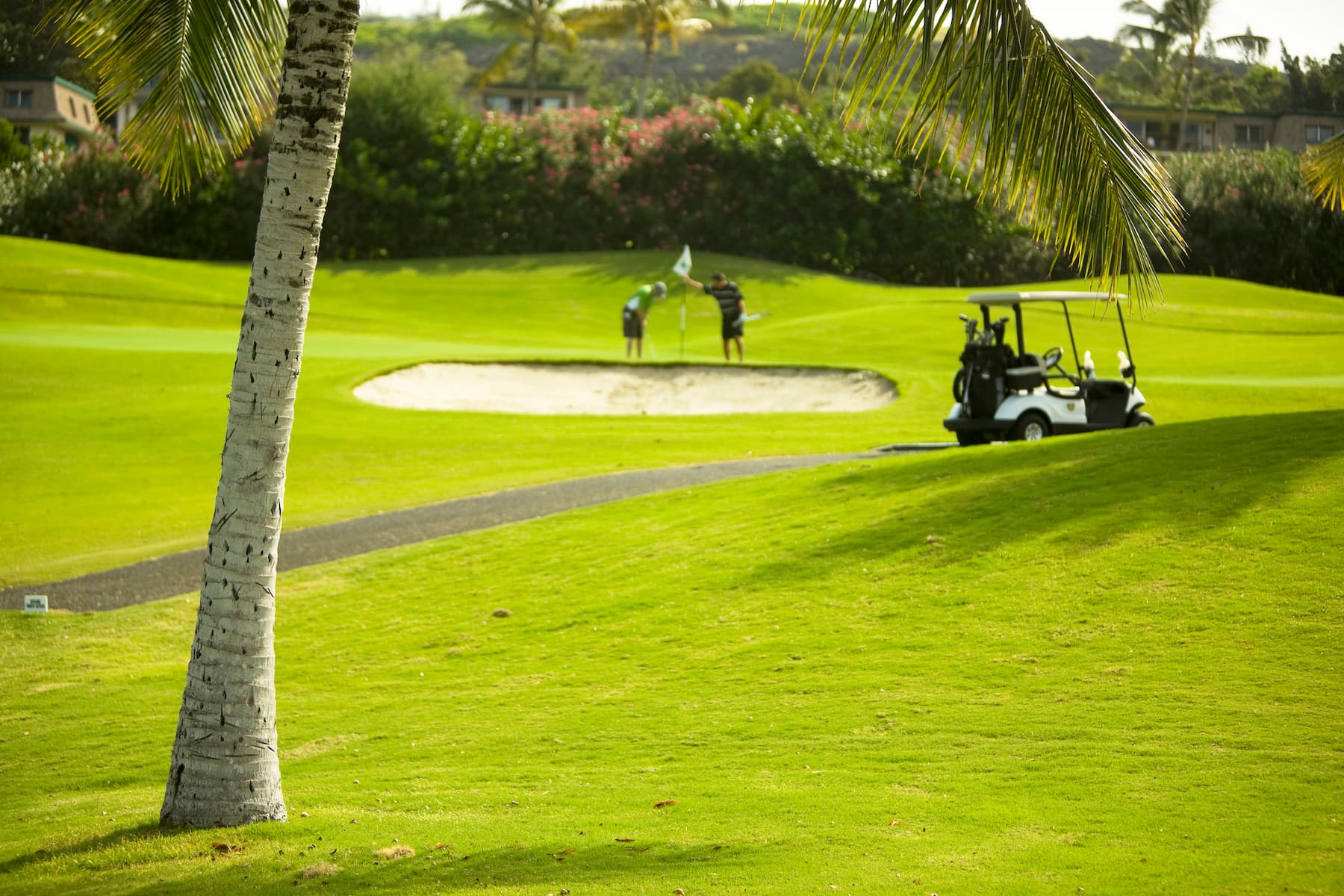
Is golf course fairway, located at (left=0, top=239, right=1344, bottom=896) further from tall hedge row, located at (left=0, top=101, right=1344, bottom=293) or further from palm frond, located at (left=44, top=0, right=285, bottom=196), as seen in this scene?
tall hedge row, located at (left=0, top=101, right=1344, bottom=293)

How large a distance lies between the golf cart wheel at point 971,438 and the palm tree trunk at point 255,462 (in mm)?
14363

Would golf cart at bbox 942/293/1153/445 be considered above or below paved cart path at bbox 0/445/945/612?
above

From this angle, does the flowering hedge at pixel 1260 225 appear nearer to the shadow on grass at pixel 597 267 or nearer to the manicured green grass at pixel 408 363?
the manicured green grass at pixel 408 363

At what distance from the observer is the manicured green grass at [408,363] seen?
736 inches

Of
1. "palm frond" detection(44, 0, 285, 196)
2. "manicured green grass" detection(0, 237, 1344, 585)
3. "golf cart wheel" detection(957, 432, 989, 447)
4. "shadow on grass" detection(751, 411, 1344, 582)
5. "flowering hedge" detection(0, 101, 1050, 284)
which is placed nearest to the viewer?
"palm frond" detection(44, 0, 285, 196)

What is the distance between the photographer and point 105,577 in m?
14.4

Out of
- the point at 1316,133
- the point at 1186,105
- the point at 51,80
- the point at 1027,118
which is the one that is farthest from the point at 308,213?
the point at 1186,105

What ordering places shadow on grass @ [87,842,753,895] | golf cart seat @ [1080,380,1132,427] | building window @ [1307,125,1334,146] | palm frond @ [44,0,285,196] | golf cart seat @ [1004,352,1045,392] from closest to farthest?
1. shadow on grass @ [87,842,753,895]
2. palm frond @ [44,0,285,196]
3. golf cart seat @ [1004,352,1045,392]
4. golf cart seat @ [1080,380,1132,427]
5. building window @ [1307,125,1334,146]

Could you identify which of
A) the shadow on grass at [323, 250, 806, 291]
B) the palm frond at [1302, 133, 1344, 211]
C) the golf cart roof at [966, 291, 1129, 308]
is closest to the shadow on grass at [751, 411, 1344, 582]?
the golf cart roof at [966, 291, 1129, 308]

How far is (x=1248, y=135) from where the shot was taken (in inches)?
2699

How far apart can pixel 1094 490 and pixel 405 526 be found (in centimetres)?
846

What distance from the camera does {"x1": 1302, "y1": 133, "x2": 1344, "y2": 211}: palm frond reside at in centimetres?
1975

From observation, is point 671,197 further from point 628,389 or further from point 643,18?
point 628,389

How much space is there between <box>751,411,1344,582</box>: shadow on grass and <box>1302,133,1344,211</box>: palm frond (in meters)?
7.33
